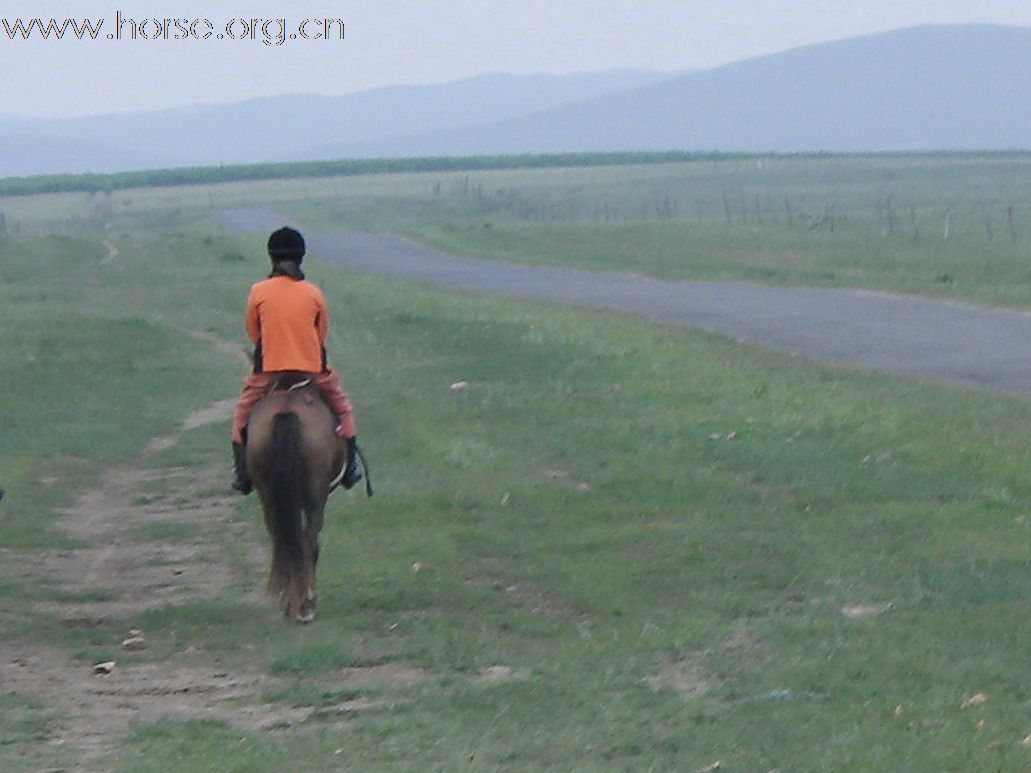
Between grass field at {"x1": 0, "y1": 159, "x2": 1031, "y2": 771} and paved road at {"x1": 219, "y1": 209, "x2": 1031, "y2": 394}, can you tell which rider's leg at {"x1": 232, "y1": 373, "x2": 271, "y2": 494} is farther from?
paved road at {"x1": 219, "y1": 209, "x2": 1031, "y2": 394}

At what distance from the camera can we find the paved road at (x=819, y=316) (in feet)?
66.6

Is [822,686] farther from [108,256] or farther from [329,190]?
[329,190]

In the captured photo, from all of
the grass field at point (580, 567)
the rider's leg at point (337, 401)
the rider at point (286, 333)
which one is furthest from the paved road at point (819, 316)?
the rider at point (286, 333)

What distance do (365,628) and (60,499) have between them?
507cm

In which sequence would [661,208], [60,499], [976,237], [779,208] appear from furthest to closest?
[661,208] → [779,208] → [976,237] → [60,499]

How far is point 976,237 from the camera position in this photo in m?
46.6

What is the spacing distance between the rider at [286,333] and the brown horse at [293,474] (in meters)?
0.08

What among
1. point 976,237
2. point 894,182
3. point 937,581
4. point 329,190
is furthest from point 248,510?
point 329,190

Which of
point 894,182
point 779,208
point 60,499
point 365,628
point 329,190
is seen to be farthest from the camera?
point 329,190

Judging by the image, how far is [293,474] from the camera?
9.42 meters

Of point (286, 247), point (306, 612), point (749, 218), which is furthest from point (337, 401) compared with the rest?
point (749, 218)

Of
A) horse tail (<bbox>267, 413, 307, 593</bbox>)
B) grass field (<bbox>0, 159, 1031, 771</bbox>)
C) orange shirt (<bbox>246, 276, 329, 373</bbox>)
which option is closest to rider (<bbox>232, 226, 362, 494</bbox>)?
orange shirt (<bbox>246, 276, 329, 373</bbox>)

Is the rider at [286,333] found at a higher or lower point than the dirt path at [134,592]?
higher

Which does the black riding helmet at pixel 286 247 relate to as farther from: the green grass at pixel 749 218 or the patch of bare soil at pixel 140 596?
the green grass at pixel 749 218
